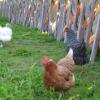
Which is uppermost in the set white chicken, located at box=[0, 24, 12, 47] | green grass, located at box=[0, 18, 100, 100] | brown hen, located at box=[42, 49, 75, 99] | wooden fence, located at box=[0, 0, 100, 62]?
wooden fence, located at box=[0, 0, 100, 62]

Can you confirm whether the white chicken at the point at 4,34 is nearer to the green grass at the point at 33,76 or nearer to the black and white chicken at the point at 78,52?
the green grass at the point at 33,76

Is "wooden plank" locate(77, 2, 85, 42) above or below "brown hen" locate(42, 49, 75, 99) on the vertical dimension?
above

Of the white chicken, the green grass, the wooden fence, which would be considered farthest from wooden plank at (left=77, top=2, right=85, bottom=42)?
the white chicken

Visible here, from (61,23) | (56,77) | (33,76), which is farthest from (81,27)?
(56,77)

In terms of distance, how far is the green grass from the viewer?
6156mm

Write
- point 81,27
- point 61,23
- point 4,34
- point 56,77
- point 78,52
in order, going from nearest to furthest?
1. point 56,77
2. point 78,52
3. point 81,27
4. point 4,34
5. point 61,23

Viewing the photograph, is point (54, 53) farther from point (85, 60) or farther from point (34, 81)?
point (34, 81)

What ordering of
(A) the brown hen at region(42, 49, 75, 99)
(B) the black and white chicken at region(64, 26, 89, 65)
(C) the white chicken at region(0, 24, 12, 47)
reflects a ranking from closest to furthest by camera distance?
1. (A) the brown hen at region(42, 49, 75, 99)
2. (B) the black and white chicken at region(64, 26, 89, 65)
3. (C) the white chicken at region(0, 24, 12, 47)

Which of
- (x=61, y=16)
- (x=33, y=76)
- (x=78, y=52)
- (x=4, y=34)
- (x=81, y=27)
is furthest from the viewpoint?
(x=61, y=16)

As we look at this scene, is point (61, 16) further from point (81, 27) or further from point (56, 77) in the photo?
point (56, 77)

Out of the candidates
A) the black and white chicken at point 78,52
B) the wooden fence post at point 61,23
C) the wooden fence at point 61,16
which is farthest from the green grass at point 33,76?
the wooden fence at point 61,16

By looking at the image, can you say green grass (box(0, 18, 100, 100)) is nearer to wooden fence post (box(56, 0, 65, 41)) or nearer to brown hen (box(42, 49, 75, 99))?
brown hen (box(42, 49, 75, 99))

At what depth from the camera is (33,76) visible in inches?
291

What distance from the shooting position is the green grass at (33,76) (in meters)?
6.16
